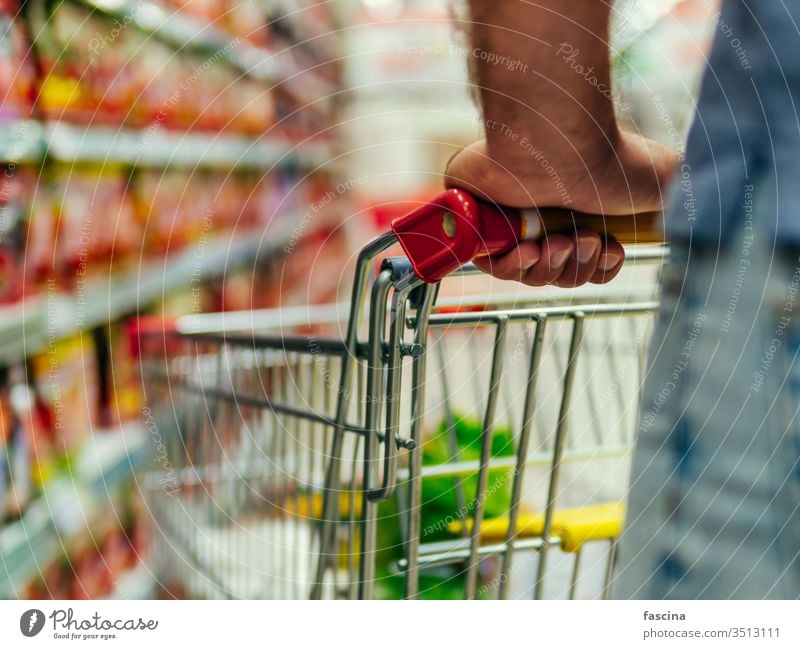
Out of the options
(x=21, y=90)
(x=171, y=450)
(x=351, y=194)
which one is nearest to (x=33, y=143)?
(x=21, y=90)

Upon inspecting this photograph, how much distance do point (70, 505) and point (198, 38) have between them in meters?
1.06

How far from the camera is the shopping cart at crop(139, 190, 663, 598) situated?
66 centimetres

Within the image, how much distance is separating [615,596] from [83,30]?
1300 millimetres

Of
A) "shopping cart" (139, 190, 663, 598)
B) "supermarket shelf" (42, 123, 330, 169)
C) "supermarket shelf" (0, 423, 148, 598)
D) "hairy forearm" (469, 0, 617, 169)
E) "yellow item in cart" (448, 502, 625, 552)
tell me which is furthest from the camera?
"supermarket shelf" (42, 123, 330, 169)

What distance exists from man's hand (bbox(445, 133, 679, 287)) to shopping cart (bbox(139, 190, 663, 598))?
16 millimetres

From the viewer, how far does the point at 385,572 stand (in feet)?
3.80

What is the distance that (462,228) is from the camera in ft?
1.74

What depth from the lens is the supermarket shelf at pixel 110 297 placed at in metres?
1.19

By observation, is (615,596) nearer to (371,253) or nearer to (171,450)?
(371,253)

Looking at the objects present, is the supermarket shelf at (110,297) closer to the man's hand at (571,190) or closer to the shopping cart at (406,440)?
the shopping cart at (406,440)

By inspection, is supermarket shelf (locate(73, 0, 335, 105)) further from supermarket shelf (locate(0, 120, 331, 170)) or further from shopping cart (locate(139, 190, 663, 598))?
shopping cart (locate(139, 190, 663, 598))

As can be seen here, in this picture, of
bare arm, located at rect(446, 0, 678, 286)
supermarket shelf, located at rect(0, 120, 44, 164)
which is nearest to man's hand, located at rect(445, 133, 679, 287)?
bare arm, located at rect(446, 0, 678, 286)
